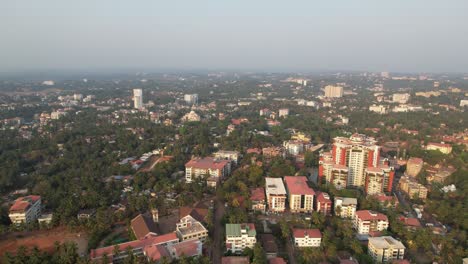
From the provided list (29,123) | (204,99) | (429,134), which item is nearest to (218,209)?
(429,134)

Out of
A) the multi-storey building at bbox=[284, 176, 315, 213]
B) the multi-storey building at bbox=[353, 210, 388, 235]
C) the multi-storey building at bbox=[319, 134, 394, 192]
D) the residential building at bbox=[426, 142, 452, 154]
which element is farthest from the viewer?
the residential building at bbox=[426, 142, 452, 154]

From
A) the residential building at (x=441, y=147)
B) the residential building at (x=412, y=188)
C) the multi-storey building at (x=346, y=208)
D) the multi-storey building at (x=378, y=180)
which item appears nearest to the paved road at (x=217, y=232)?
the multi-storey building at (x=346, y=208)

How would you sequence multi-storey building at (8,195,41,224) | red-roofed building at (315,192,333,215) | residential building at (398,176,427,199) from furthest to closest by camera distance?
1. residential building at (398,176,427,199)
2. red-roofed building at (315,192,333,215)
3. multi-storey building at (8,195,41,224)

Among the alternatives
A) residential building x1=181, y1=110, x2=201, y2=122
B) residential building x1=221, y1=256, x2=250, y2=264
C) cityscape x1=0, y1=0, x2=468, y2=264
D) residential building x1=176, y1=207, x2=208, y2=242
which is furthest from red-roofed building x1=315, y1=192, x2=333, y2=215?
residential building x1=181, y1=110, x2=201, y2=122

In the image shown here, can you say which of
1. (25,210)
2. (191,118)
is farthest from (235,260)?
(191,118)

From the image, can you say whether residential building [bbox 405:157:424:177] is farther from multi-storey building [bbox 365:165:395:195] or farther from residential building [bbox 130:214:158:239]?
residential building [bbox 130:214:158:239]

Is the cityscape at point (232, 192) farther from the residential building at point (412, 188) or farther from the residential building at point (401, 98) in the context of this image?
the residential building at point (401, 98)
